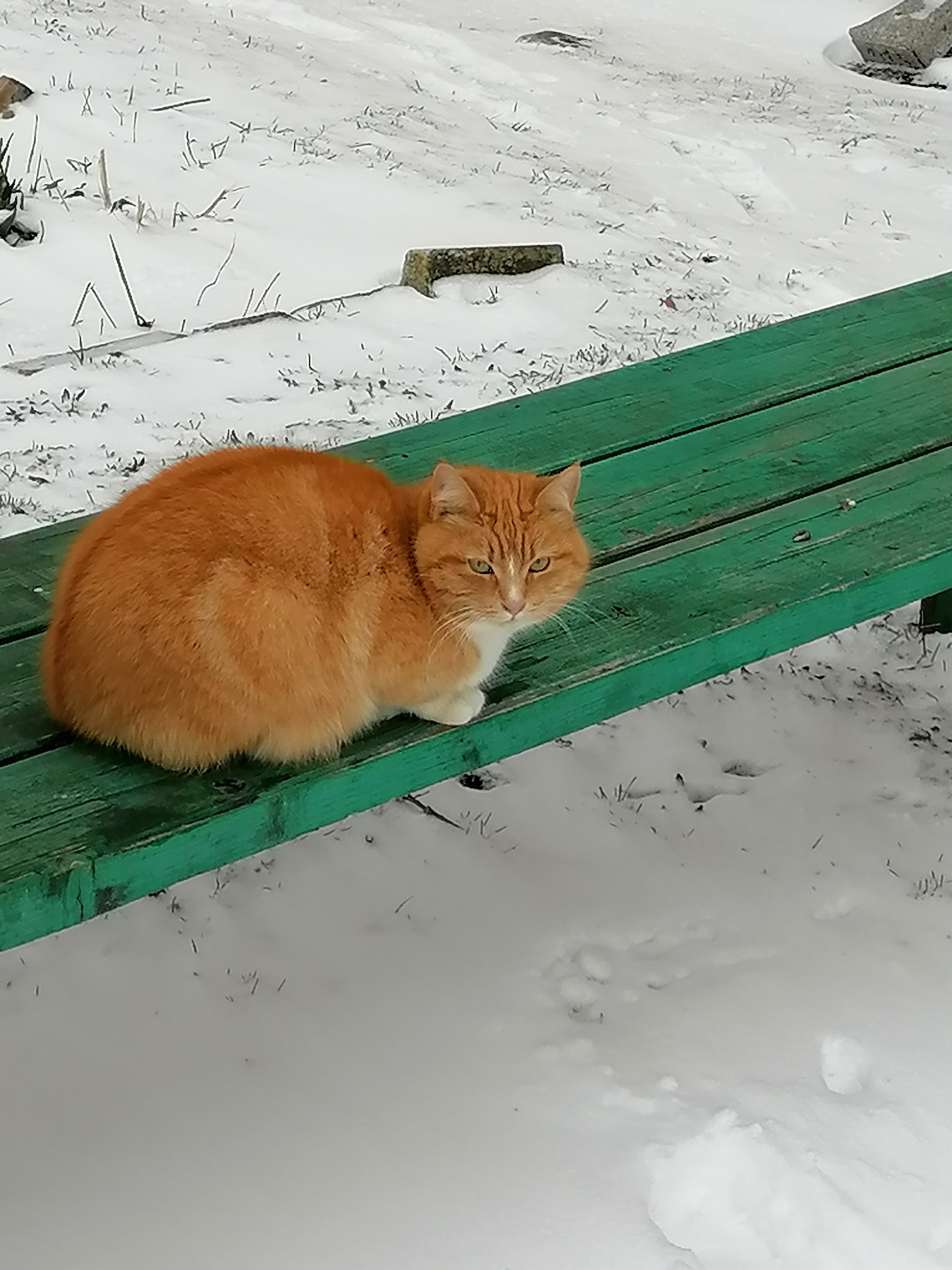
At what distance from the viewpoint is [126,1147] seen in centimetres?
207

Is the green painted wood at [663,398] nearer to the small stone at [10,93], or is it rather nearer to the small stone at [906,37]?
the small stone at [10,93]

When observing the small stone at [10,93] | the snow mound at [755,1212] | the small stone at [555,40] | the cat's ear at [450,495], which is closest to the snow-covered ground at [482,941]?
the snow mound at [755,1212]

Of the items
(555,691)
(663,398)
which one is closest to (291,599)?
(555,691)

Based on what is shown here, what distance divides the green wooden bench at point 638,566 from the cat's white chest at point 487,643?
0.15 ft

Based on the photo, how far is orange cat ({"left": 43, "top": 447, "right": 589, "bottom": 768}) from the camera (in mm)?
1603

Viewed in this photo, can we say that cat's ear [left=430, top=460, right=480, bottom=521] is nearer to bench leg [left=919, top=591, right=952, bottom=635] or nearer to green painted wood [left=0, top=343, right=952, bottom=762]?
green painted wood [left=0, top=343, right=952, bottom=762]

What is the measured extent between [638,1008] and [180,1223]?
2.61 ft

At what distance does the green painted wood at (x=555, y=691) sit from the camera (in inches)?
60.8

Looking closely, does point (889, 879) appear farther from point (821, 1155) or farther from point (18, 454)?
point (18, 454)

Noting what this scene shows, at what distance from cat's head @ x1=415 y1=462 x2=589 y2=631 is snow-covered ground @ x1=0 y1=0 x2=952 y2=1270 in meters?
0.82

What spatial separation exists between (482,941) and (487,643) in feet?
2.80

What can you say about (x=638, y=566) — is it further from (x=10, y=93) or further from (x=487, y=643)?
(x=10, y=93)

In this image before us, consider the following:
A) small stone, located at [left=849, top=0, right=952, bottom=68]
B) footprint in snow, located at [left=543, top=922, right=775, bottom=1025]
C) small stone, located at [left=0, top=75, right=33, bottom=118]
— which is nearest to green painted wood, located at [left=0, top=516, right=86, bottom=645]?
footprint in snow, located at [left=543, top=922, right=775, bottom=1025]

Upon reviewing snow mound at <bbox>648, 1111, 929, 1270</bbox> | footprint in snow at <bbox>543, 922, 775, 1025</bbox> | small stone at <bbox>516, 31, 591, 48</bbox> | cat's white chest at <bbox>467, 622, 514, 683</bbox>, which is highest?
cat's white chest at <bbox>467, 622, 514, 683</bbox>
